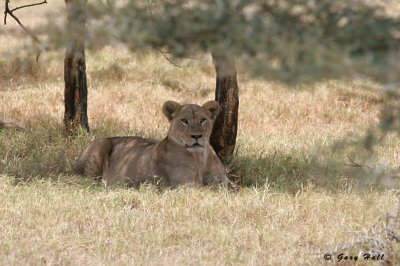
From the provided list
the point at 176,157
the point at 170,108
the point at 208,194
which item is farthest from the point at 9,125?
the point at 208,194

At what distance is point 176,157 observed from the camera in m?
8.36

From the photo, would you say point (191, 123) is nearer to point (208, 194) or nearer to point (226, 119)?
point (208, 194)

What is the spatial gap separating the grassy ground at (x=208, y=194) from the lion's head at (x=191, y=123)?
1.83ft

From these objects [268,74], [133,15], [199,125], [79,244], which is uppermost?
[133,15]

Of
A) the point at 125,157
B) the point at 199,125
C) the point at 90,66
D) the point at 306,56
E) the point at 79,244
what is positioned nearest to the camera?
the point at 306,56

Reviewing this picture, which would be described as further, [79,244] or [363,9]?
[79,244]

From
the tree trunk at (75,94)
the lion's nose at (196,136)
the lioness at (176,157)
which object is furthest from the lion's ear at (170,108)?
the tree trunk at (75,94)

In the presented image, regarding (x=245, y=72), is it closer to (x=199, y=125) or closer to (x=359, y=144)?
(x=359, y=144)

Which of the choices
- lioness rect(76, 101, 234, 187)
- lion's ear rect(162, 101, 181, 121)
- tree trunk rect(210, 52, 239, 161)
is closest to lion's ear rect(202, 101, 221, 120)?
lioness rect(76, 101, 234, 187)

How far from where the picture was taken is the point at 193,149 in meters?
8.20

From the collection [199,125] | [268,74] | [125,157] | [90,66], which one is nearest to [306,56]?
[268,74]

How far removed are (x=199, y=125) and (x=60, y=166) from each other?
5.48 ft

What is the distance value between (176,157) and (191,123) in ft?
1.30

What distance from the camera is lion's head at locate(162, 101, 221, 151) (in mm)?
8188
